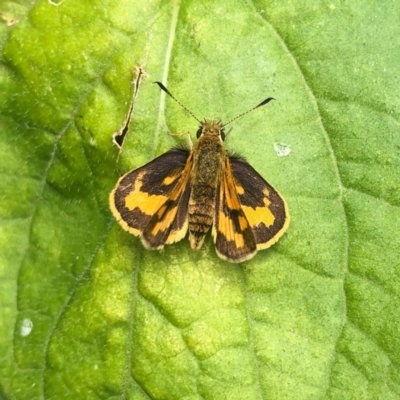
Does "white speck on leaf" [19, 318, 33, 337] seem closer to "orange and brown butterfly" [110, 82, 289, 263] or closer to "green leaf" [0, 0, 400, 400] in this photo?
"green leaf" [0, 0, 400, 400]

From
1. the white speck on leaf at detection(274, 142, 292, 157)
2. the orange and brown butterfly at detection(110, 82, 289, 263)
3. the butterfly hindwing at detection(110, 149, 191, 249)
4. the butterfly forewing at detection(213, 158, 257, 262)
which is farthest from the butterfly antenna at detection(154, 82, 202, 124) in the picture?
the white speck on leaf at detection(274, 142, 292, 157)

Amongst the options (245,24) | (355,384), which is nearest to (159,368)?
(355,384)

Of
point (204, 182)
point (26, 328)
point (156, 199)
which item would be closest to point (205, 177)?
point (204, 182)

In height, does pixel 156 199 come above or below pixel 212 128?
below

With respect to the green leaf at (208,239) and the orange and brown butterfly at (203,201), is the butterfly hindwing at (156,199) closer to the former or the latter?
the orange and brown butterfly at (203,201)

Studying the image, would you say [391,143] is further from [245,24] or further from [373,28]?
[245,24]

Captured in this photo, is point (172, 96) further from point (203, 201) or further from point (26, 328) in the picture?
point (26, 328)
